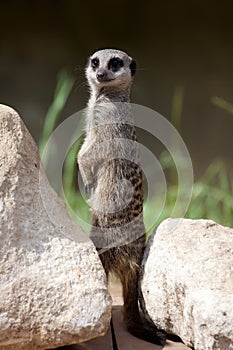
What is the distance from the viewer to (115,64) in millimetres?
2760

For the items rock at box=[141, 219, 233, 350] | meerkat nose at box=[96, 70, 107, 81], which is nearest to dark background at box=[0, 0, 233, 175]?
meerkat nose at box=[96, 70, 107, 81]

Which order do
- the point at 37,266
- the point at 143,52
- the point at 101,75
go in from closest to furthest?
the point at 37,266 → the point at 101,75 → the point at 143,52

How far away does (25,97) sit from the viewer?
565 centimetres

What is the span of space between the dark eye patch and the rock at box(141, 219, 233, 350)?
70 centimetres

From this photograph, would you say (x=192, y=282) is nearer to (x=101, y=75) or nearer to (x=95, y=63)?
(x=101, y=75)

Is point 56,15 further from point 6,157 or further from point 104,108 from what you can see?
point 6,157

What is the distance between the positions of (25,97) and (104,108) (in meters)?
3.04

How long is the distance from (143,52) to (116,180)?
316 centimetres

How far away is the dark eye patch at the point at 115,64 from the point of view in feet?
9.03

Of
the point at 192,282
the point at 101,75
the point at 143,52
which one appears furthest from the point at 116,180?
the point at 143,52

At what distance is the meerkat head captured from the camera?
2.73m

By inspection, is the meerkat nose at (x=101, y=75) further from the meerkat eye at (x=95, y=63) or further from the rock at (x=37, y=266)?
the rock at (x=37, y=266)

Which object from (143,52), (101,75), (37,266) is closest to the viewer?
(37,266)

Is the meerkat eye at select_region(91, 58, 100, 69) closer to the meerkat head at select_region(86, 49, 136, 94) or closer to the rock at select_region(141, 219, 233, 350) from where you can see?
the meerkat head at select_region(86, 49, 136, 94)
